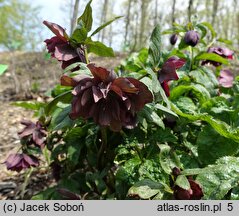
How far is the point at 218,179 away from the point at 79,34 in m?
0.51

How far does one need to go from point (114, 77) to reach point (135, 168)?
0.29 meters

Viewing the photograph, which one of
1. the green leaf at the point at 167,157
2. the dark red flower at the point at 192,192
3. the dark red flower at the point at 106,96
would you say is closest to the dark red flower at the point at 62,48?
the dark red flower at the point at 106,96

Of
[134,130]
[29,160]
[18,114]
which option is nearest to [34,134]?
[29,160]

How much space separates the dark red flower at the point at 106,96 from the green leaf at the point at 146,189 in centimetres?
15

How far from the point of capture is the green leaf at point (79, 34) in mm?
949

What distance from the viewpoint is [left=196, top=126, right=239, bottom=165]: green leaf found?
1.04 meters

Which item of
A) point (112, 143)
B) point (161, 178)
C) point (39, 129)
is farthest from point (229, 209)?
point (39, 129)

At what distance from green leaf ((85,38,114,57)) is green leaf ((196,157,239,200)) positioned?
0.41 meters

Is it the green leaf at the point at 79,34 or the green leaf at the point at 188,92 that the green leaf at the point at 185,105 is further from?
the green leaf at the point at 79,34

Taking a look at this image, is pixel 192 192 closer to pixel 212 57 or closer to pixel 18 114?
pixel 212 57

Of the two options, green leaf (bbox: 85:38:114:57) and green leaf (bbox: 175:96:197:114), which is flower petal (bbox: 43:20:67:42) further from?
green leaf (bbox: 175:96:197:114)

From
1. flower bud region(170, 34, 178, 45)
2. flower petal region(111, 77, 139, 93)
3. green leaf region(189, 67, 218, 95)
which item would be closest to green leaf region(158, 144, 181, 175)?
flower petal region(111, 77, 139, 93)

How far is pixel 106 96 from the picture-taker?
2.74 feet

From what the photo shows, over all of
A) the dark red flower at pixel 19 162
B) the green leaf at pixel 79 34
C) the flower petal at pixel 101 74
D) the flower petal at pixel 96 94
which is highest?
the green leaf at pixel 79 34
